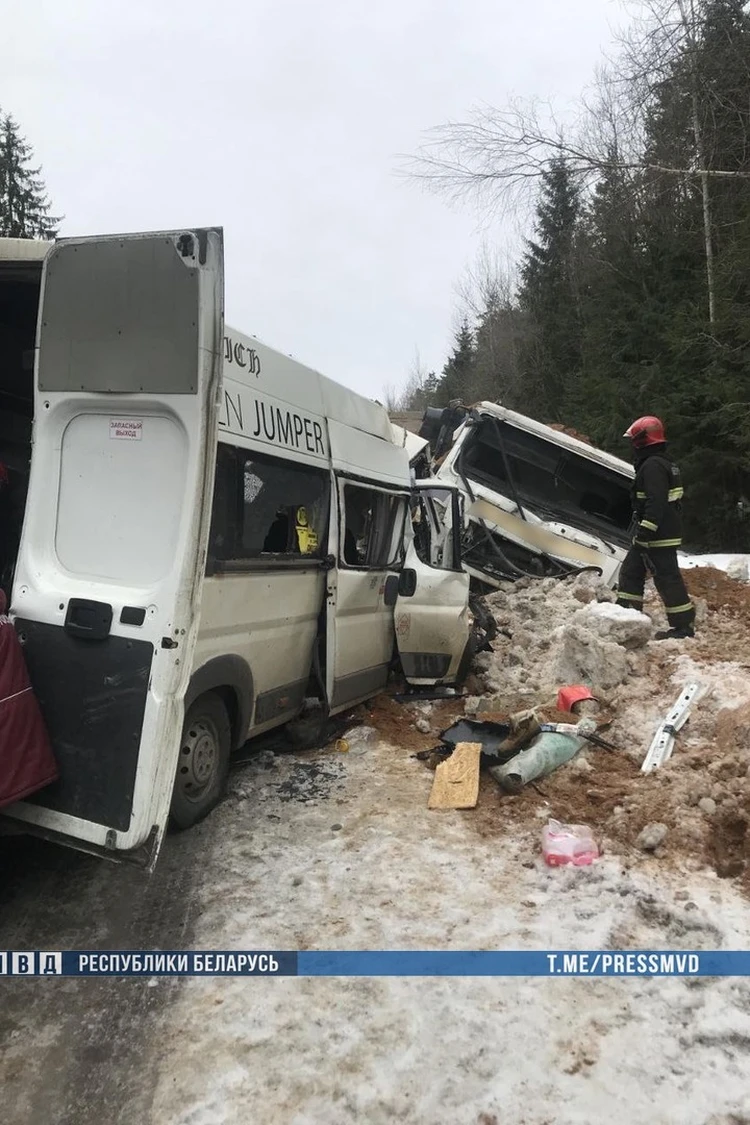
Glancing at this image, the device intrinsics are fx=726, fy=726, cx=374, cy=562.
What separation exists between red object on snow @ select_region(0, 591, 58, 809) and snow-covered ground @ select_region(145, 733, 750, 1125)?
936mm

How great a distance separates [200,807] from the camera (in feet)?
13.0

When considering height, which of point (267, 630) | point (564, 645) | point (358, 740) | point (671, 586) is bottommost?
point (358, 740)

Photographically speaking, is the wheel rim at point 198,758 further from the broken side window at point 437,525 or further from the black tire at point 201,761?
the broken side window at point 437,525

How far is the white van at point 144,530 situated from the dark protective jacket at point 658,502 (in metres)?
3.67

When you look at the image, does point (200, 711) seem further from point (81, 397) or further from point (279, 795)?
point (81, 397)

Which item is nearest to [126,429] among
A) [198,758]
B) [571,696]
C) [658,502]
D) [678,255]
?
[198,758]

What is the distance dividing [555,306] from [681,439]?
18778 millimetres

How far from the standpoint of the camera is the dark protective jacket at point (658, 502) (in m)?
6.57

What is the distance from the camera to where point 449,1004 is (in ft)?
8.66

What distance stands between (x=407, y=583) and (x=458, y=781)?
5.86ft

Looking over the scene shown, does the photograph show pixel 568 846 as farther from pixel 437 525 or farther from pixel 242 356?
pixel 437 525

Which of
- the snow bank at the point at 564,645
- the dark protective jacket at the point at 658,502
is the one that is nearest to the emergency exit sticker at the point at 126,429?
the snow bank at the point at 564,645

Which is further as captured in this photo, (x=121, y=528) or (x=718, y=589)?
(x=718, y=589)

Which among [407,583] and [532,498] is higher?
[532,498]
